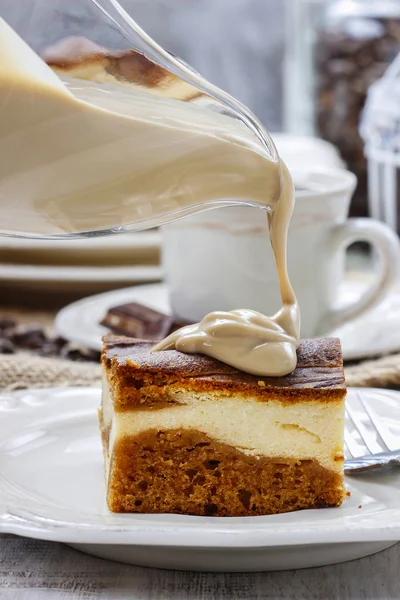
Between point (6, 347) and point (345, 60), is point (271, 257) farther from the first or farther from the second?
point (345, 60)

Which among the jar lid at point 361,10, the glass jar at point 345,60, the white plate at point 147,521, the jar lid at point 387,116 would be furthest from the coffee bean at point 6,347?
the jar lid at point 361,10

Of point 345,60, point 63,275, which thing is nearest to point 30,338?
point 63,275

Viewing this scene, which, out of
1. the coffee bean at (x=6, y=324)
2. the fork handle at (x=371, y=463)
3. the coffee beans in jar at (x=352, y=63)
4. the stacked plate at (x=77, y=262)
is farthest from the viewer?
the coffee beans in jar at (x=352, y=63)

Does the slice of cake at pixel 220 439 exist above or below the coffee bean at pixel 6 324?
above

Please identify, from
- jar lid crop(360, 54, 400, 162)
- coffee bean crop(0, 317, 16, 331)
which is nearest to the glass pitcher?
coffee bean crop(0, 317, 16, 331)

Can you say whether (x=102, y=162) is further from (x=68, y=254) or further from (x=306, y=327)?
(x=68, y=254)

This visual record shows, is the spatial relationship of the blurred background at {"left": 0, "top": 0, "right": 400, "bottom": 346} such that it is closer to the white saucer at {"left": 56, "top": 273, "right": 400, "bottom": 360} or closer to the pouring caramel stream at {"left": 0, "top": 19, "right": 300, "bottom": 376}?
the white saucer at {"left": 56, "top": 273, "right": 400, "bottom": 360}

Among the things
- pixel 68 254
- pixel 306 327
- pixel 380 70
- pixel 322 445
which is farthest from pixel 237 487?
pixel 380 70

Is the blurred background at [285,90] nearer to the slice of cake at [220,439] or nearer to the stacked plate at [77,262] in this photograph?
the stacked plate at [77,262]
